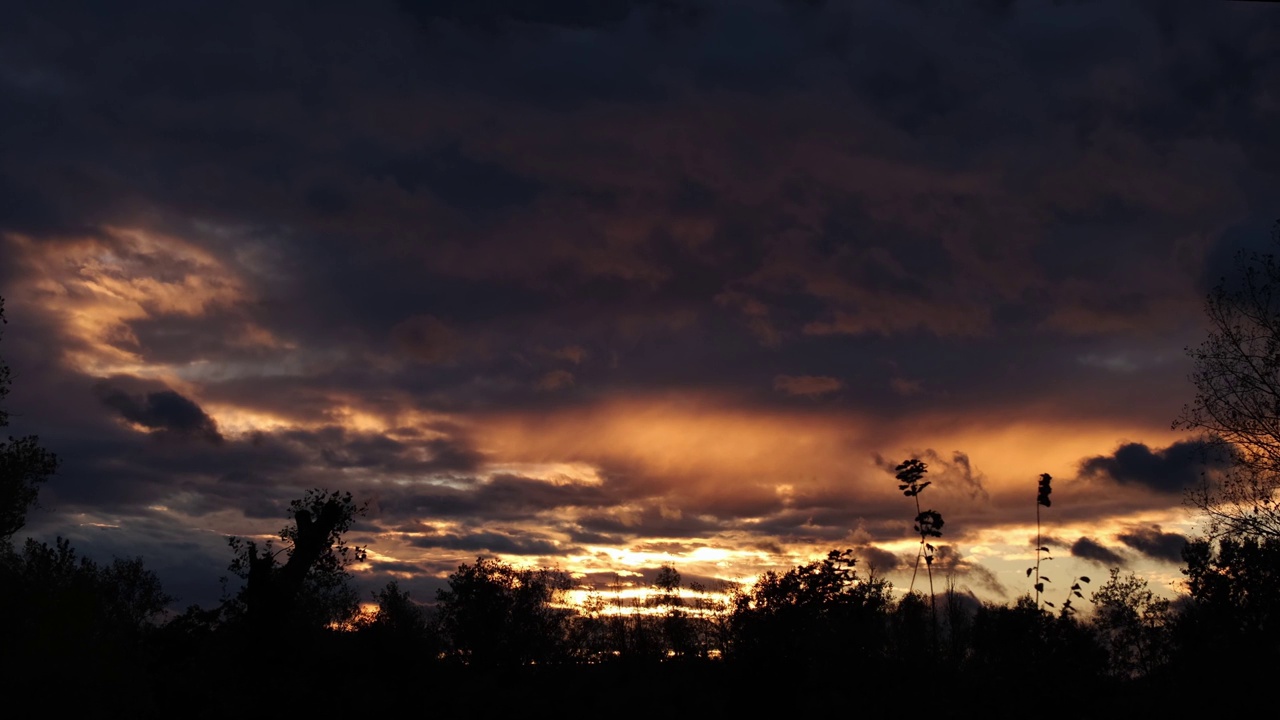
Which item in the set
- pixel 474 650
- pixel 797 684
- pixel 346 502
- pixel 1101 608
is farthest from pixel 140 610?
pixel 1101 608

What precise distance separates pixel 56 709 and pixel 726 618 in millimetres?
→ 42904

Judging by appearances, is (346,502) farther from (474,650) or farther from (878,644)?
(878,644)

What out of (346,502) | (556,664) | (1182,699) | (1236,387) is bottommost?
(556,664)

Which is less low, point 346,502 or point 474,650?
point 346,502

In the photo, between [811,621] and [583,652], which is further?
[583,652]

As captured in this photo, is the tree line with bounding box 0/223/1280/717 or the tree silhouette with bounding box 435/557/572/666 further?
the tree silhouette with bounding box 435/557/572/666

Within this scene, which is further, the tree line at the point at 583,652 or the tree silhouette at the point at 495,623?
the tree silhouette at the point at 495,623

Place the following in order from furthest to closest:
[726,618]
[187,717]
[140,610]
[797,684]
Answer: [140,610] < [726,618] < [187,717] < [797,684]

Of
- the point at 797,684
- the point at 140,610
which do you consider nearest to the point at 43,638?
the point at 797,684

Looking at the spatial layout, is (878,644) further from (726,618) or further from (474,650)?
(474,650)

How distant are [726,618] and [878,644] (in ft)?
76.3

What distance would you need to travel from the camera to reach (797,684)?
43469 mm

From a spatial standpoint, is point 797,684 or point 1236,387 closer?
point 1236,387

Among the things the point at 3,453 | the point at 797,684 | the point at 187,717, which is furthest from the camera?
the point at 187,717
